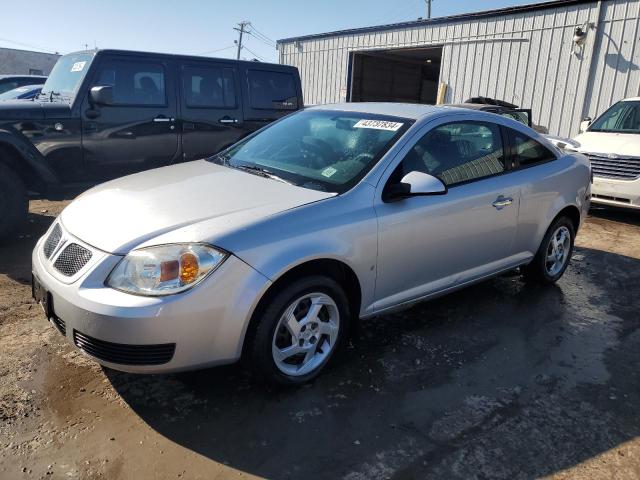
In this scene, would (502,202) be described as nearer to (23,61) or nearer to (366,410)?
(366,410)

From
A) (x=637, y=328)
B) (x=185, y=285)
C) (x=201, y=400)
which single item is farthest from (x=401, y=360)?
(x=637, y=328)

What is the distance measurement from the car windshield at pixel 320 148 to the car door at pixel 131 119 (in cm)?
251

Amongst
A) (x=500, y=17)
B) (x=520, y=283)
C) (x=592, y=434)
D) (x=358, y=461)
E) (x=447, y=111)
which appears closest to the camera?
(x=358, y=461)

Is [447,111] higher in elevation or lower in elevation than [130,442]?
higher

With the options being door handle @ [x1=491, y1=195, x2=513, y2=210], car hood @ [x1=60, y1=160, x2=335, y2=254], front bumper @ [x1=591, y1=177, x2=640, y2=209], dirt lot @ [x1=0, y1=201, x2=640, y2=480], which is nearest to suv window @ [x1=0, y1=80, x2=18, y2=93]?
dirt lot @ [x1=0, y1=201, x2=640, y2=480]

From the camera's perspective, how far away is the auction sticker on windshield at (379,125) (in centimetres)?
360

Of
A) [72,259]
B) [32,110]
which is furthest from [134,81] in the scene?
[72,259]

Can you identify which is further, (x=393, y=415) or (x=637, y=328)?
(x=637, y=328)

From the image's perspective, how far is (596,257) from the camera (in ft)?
20.3

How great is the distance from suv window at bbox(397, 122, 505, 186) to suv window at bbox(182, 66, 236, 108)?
3889mm

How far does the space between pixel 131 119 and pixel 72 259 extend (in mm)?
3816

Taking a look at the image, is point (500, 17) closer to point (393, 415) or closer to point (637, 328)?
point (637, 328)

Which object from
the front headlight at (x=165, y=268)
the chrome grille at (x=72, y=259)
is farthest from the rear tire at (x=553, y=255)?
the chrome grille at (x=72, y=259)

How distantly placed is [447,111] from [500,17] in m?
11.0
